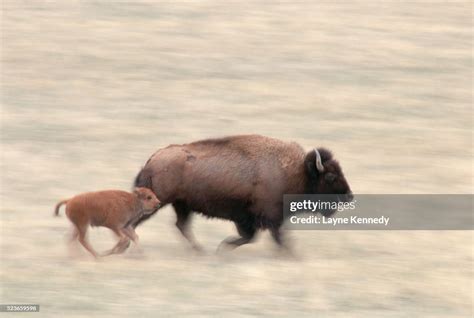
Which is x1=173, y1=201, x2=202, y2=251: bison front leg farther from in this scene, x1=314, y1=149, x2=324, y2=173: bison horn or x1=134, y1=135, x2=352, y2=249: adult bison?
x1=314, y1=149, x2=324, y2=173: bison horn

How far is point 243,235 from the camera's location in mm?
11422

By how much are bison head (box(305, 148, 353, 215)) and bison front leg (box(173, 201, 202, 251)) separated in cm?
119

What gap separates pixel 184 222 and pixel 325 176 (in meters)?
1.42

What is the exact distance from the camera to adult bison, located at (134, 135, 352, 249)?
11.2 m

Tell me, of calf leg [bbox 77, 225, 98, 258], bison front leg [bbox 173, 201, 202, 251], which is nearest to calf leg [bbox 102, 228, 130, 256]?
calf leg [bbox 77, 225, 98, 258]

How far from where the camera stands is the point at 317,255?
11.6 metres

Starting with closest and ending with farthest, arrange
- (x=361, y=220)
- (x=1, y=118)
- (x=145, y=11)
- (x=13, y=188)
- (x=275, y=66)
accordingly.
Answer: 1. (x=361, y=220)
2. (x=13, y=188)
3. (x=1, y=118)
4. (x=275, y=66)
5. (x=145, y=11)

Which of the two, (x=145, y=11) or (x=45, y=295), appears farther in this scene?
(x=145, y=11)

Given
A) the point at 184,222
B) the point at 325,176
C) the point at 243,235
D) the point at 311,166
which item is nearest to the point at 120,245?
the point at 184,222

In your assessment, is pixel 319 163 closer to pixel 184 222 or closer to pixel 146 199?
pixel 184 222

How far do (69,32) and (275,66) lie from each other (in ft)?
14.0

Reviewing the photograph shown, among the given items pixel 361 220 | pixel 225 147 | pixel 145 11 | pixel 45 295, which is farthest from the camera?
pixel 145 11

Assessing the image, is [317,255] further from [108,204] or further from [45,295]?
[45,295]

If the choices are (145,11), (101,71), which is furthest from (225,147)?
(145,11)
